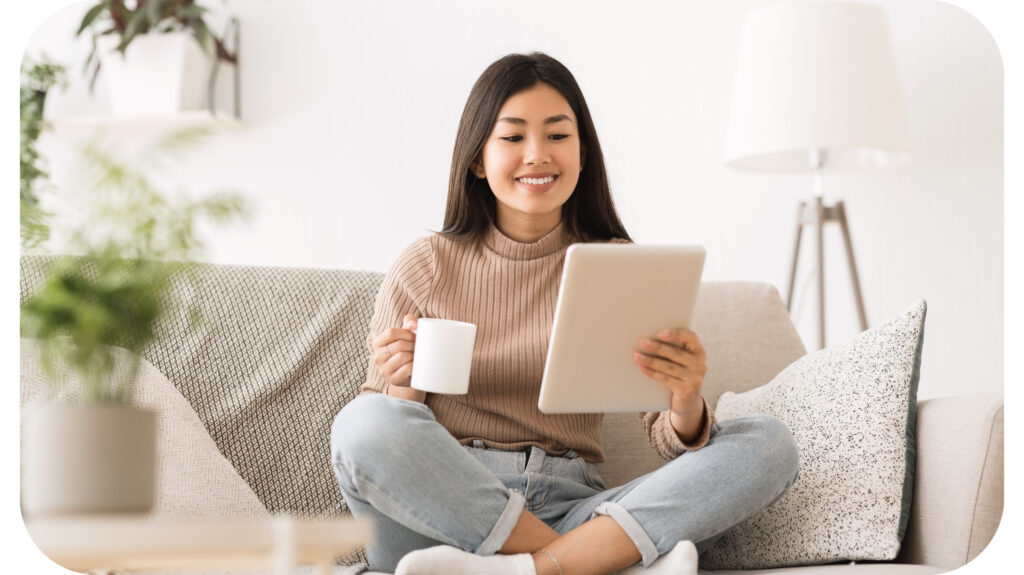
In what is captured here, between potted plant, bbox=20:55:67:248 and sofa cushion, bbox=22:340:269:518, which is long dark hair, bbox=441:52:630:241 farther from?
potted plant, bbox=20:55:67:248

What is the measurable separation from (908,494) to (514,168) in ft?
2.71

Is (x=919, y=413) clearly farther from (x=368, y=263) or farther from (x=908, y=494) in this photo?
(x=368, y=263)

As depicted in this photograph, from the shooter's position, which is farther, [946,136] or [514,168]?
[946,136]

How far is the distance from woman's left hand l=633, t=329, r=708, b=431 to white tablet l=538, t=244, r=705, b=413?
0.01 metres

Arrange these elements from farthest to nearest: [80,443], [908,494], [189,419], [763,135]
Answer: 1. [763,135]
2. [189,419]
3. [908,494]
4. [80,443]

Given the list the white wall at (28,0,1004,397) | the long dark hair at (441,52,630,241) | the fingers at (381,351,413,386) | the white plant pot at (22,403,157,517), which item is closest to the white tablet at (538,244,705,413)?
the fingers at (381,351,413,386)

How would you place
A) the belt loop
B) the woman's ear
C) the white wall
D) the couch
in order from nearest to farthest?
the couch → the belt loop → the woman's ear → the white wall

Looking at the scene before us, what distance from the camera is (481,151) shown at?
1754 millimetres

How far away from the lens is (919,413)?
1569 millimetres

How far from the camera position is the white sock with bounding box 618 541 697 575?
125 centimetres

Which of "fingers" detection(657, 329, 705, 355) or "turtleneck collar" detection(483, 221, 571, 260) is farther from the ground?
"turtleneck collar" detection(483, 221, 571, 260)

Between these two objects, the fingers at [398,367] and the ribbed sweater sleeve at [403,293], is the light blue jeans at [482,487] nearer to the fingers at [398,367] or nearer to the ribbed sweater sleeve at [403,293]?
the fingers at [398,367]

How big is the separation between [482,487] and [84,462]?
2.21 feet

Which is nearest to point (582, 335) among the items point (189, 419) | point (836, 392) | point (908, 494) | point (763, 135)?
point (836, 392)
